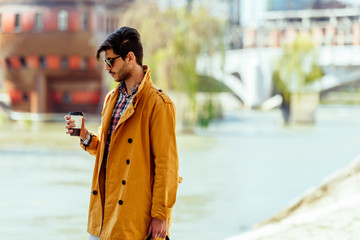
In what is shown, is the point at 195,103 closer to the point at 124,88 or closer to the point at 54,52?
the point at 54,52

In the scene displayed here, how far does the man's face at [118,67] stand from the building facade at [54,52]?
86.9 feet

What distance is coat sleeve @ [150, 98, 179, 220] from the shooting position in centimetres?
188

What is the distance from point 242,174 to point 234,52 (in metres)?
21.3

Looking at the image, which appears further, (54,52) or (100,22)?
(100,22)

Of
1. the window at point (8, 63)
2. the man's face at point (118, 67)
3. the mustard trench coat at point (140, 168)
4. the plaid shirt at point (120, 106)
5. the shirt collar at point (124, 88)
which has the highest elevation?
the man's face at point (118, 67)

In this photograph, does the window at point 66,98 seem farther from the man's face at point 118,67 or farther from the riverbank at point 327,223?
the man's face at point 118,67

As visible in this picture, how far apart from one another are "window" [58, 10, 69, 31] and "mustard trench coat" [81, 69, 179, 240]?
2705cm

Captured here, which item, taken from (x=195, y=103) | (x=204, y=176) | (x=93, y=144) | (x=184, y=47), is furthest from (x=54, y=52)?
(x=93, y=144)

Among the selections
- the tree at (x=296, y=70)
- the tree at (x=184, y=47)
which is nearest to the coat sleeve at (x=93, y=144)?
the tree at (x=184, y=47)

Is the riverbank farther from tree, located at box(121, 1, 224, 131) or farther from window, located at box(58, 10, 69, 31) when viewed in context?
window, located at box(58, 10, 69, 31)

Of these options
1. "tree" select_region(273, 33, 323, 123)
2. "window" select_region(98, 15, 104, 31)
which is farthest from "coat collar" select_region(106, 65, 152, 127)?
"window" select_region(98, 15, 104, 31)

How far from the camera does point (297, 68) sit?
78.1 feet

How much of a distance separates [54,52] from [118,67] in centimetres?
2711

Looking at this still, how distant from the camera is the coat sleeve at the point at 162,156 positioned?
1.88 m
